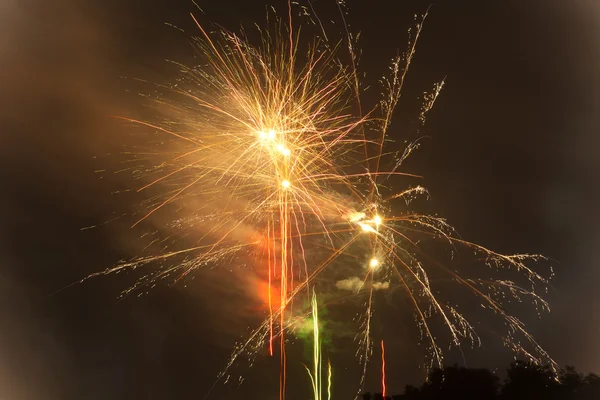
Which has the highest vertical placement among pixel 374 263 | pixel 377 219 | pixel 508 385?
pixel 377 219

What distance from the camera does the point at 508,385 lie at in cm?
440

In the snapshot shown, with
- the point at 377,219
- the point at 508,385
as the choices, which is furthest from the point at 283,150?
the point at 508,385

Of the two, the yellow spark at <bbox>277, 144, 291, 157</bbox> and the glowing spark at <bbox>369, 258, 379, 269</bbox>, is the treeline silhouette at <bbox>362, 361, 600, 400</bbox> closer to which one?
the glowing spark at <bbox>369, 258, 379, 269</bbox>

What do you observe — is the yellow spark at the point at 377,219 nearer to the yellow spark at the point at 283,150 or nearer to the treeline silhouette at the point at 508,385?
the yellow spark at the point at 283,150

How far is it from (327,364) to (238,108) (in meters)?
3.15

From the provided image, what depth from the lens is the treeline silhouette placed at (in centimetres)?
421

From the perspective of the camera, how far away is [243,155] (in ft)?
12.7

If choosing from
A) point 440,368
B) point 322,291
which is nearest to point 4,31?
point 322,291

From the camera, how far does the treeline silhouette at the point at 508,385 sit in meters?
4.21

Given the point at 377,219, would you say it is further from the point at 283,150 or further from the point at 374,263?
the point at 283,150

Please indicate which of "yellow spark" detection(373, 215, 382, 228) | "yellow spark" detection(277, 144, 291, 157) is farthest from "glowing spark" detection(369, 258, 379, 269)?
"yellow spark" detection(277, 144, 291, 157)

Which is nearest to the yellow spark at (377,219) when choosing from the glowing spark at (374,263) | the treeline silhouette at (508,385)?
the glowing spark at (374,263)

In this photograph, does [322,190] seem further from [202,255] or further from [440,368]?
[440,368]

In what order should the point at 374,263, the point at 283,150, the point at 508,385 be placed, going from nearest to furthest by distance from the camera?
the point at 283,150
the point at 374,263
the point at 508,385
